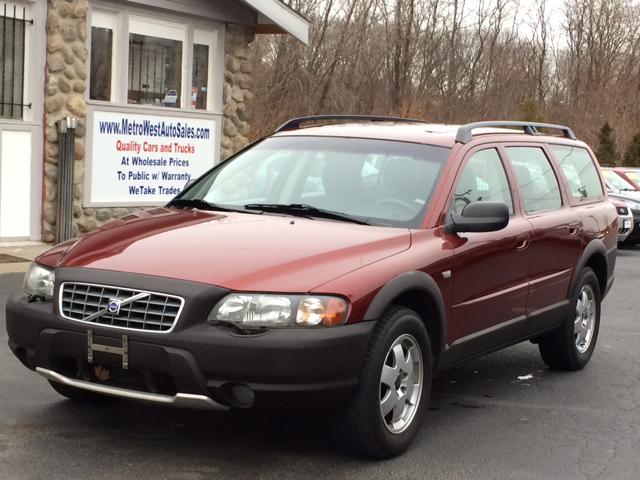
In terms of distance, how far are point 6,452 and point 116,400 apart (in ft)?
3.26

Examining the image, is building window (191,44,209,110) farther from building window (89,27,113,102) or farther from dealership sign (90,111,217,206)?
building window (89,27,113,102)

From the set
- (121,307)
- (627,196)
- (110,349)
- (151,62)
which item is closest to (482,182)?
(121,307)

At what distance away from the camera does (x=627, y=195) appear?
1864 cm

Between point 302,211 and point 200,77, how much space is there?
9.36 meters

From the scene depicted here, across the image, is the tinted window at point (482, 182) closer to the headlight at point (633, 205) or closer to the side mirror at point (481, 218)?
the side mirror at point (481, 218)

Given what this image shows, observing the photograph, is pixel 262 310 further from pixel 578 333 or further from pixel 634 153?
pixel 634 153

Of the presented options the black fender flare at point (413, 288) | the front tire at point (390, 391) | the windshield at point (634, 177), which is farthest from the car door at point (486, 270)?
the windshield at point (634, 177)

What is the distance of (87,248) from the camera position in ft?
15.8

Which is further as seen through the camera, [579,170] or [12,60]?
[12,60]

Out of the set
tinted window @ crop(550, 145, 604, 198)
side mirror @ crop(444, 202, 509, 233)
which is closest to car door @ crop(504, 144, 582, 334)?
tinted window @ crop(550, 145, 604, 198)

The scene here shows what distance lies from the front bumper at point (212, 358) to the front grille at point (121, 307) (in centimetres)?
4

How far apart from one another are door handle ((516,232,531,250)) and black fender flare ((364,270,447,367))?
1049 mm

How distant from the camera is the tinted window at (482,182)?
5.66 metres

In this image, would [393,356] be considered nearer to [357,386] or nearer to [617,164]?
[357,386]
